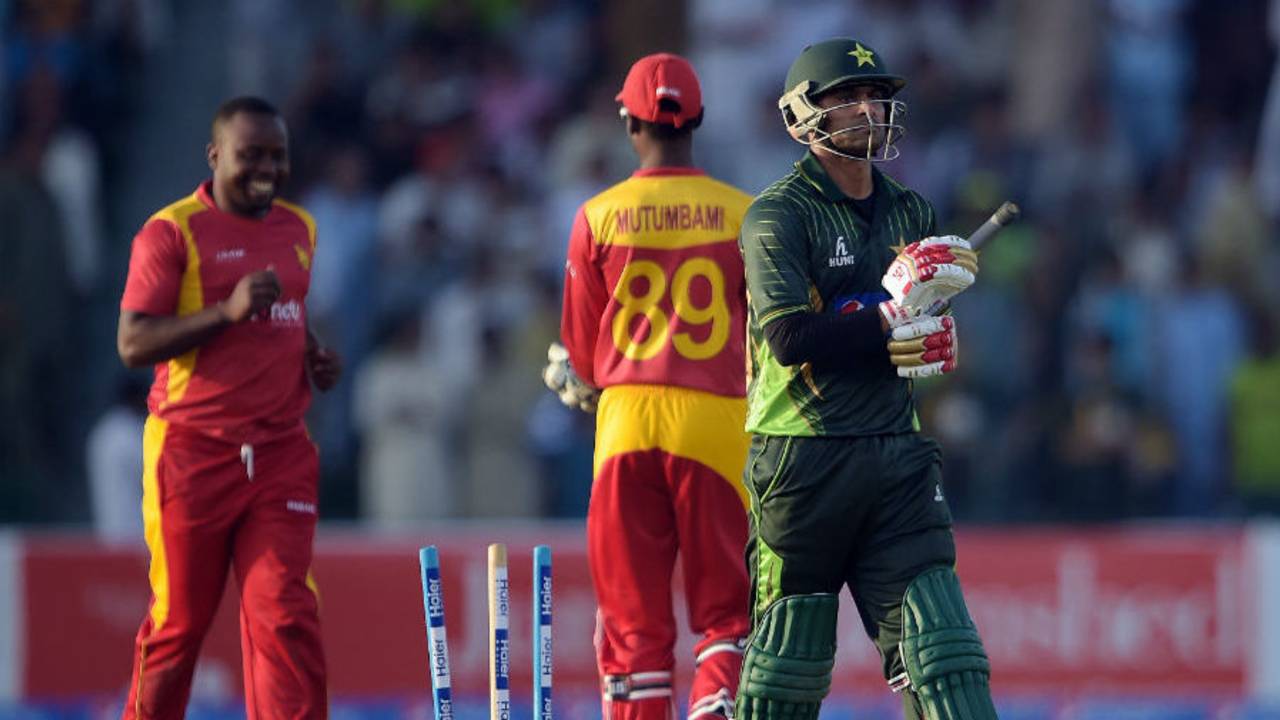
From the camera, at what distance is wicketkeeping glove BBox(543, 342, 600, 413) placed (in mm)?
8672

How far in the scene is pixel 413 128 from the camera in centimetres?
1611

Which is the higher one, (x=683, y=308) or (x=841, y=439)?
(x=683, y=308)

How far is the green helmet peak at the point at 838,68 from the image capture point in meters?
7.17

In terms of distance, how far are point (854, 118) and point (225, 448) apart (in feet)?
8.00

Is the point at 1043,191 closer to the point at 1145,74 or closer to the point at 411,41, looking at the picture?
the point at 1145,74

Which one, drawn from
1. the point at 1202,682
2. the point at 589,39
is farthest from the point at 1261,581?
the point at 589,39

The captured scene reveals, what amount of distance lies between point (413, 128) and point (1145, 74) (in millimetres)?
5447

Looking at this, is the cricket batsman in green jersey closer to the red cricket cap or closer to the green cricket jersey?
the green cricket jersey

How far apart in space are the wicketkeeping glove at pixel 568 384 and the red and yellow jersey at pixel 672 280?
0.95 feet

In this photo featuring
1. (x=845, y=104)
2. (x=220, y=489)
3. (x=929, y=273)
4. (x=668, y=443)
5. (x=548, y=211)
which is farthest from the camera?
(x=548, y=211)

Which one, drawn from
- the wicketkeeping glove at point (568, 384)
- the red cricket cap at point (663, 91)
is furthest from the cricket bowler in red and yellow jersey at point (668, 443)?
the wicketkeeping glove at point (568, 384)

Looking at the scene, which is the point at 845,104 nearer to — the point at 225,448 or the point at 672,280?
the point at 672,280

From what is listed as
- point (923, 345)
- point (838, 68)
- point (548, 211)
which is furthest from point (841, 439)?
point (548, 211)

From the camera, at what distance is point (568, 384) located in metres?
8.71
